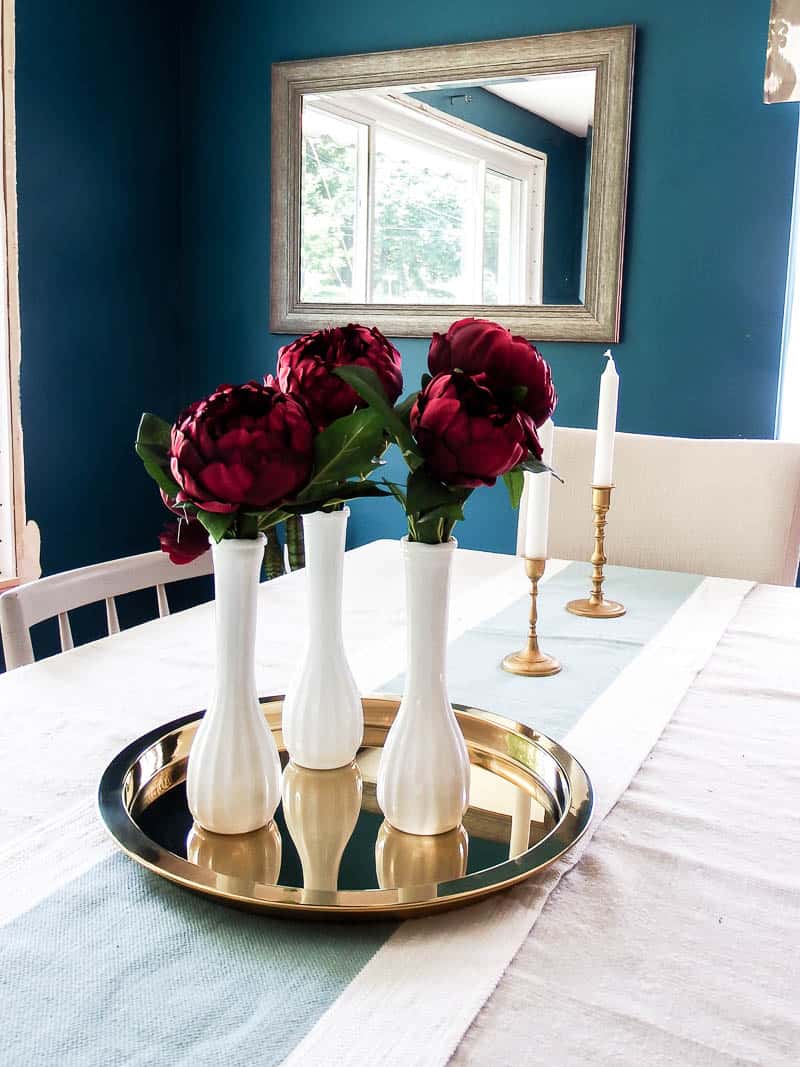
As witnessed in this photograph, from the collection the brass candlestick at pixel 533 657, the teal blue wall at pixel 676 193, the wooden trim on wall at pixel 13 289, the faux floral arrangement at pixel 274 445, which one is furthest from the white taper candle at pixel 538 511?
the wooden trim on wall at pixel 13 289

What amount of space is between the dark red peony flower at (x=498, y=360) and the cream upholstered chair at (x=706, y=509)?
45.4 inches

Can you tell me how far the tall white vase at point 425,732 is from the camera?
71cm

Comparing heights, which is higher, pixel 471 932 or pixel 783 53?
pixel 783 53

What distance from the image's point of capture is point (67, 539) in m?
2.83

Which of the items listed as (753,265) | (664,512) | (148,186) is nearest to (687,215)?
(753,265)

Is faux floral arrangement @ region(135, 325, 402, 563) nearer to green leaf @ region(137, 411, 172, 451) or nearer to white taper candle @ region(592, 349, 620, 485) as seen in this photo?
green leaf @ region(137, 411, 172, 451)

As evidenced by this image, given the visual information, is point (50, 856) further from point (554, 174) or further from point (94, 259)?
point (94, 259)

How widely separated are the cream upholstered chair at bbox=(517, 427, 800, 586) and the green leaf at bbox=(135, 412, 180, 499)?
118cm

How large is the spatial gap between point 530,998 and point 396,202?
8.29 feet

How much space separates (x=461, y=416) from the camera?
62cm

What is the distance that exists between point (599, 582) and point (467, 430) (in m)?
0.86

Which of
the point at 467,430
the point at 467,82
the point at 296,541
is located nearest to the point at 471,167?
the point at 467,82

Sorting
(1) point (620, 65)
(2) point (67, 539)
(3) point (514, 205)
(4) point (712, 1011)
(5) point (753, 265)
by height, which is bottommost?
(2) point (67, 539)

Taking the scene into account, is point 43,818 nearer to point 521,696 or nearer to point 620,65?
point 521,696
